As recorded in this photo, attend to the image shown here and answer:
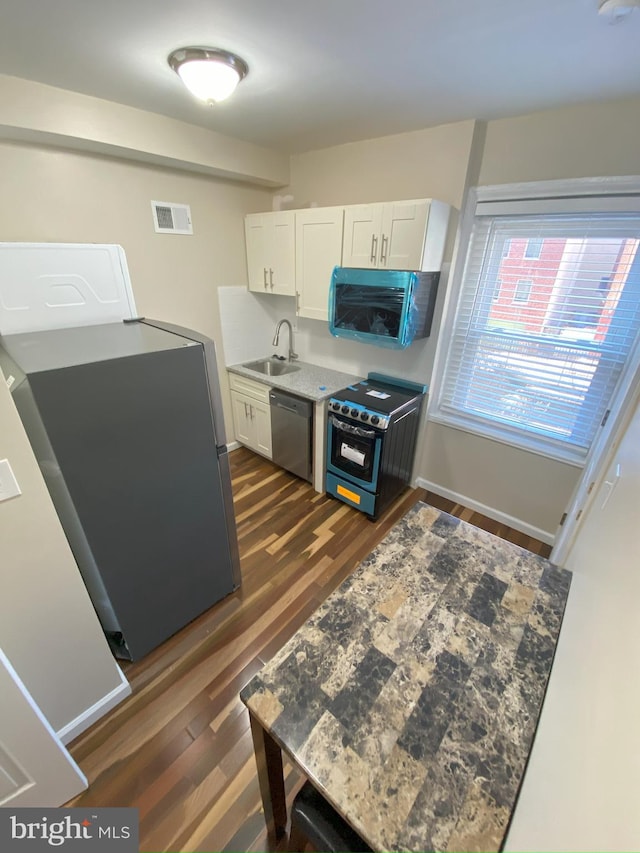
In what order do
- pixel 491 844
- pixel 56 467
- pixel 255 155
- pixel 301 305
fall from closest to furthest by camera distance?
pixel 491 844, pixel 56 467, pixel 255 155, pixel 301 305

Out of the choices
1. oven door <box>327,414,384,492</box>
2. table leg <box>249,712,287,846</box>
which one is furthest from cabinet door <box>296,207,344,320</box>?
table leg <box>249,712,287,846</box>

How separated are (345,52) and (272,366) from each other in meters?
2.35

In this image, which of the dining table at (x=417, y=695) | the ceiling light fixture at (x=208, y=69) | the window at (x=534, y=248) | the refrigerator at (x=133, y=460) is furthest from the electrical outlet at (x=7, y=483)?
the window at (x=534, y=248)

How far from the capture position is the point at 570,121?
1.76 meters

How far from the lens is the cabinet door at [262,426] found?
2996 mm

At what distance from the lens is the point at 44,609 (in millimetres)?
1151

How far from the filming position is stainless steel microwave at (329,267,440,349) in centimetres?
217

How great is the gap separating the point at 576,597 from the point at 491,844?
2.17 feet

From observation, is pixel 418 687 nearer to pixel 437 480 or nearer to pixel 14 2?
pixel 437 480

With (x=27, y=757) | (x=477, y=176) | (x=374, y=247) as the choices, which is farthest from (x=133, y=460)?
(x=477, y=176)

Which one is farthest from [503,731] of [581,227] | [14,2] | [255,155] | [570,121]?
[255,155]

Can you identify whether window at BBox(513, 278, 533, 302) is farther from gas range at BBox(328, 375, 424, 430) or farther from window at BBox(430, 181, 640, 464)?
gas range at BBox(328, 375, 424, 430)

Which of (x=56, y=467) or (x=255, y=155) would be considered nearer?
(x=56, y=467)

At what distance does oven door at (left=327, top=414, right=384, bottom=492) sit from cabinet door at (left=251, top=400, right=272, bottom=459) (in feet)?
2.22
